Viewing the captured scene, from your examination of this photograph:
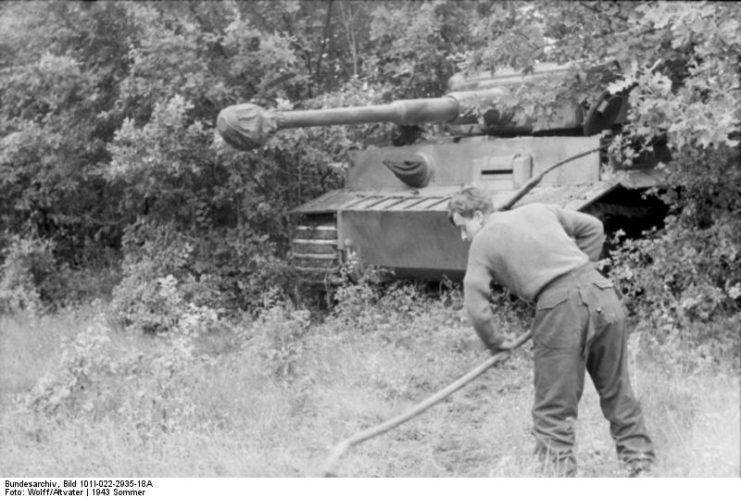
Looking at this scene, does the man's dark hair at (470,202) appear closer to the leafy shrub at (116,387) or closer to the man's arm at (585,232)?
the man's arm at (585,232)

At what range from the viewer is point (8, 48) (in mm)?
10938

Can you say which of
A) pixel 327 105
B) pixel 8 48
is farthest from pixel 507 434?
pixel 8 48

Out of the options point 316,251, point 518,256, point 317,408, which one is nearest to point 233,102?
point 316,251

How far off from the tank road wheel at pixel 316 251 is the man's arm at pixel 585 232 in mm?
3780

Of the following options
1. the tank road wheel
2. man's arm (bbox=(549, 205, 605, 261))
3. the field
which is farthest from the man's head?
the tank road wheel

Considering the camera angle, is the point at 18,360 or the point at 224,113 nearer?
the point at 224,113

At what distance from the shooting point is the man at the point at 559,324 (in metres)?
4.72

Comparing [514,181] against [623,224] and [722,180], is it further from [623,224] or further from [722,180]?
[722,180]

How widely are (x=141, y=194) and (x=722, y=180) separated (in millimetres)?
5578

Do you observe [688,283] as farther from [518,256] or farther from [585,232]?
[518,256]

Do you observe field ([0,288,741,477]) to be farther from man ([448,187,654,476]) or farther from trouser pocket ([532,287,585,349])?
trouser pocket ([532,287,585,349])

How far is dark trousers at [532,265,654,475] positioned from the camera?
15.5 ft

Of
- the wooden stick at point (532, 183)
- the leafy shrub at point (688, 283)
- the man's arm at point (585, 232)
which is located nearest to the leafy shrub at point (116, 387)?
the man's arm at point (585, 232)

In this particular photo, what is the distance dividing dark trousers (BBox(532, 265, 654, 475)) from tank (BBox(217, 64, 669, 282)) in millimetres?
2503
